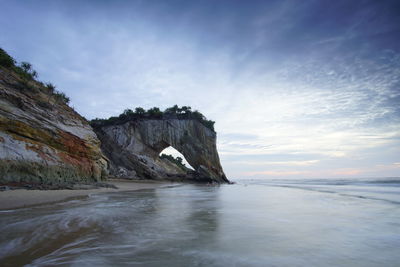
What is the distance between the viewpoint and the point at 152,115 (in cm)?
3506

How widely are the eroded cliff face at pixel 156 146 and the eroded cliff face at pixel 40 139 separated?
15.5m

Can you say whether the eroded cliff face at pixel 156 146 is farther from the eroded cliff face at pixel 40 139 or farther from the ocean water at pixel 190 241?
the ocean water at pixel 190 241

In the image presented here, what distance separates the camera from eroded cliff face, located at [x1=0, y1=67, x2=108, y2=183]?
9.55 m

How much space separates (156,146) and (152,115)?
5057 mm

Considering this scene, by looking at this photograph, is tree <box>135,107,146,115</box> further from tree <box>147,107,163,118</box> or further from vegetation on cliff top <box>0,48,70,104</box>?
vegetation on cliff top <box>0,48,70,104</box>

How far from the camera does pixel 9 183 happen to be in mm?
8750

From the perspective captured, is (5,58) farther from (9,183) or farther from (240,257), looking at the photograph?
(240,257)

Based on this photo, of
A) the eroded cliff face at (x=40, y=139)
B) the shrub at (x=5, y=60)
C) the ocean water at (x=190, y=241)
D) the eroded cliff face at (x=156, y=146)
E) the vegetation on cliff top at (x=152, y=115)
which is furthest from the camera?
the vegetation on cliff top at (x=152, y=115)

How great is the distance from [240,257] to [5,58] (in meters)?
17.5

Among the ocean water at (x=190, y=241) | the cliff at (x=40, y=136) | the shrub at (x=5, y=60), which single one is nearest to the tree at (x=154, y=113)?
the cliff at (x=40, y=136)

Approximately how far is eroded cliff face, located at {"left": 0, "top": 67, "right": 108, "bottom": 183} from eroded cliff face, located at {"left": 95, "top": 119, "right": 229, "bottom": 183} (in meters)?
15.5

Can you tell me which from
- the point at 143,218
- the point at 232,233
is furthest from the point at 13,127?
the point at 232,233

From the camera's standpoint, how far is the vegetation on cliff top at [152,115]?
3425 centimetres

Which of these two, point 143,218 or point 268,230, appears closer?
point 268,230
